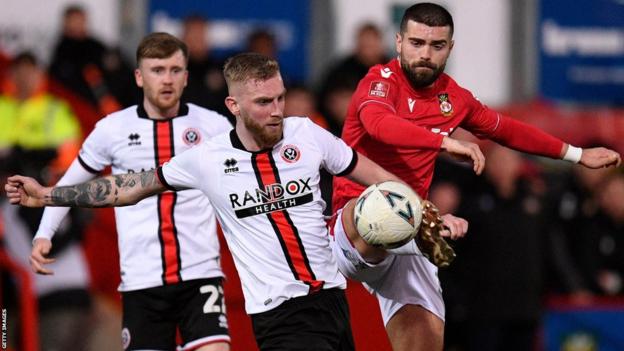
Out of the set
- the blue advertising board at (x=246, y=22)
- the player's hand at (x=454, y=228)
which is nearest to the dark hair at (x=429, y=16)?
the player's hand at (x=454, y=228)

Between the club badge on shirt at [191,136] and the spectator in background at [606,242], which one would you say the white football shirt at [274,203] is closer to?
the club badge on shirt at [191,136]

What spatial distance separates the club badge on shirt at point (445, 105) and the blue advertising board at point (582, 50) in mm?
8774

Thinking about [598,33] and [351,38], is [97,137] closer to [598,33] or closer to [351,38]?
[351,38]

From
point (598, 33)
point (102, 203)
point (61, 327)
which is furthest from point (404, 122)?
point (598, 33)

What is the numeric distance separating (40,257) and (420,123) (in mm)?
2402

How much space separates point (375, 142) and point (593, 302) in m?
5.08

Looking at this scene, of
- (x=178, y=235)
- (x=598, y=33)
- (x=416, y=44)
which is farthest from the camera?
(x=598, y=33)

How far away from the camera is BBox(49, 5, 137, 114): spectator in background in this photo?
12.6m

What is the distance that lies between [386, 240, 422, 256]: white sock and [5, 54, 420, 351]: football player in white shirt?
0.38 metres

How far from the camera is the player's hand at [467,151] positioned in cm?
646

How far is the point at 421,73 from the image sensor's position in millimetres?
7414

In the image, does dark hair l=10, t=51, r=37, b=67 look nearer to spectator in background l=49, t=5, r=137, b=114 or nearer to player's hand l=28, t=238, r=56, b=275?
spectator in background l=49, t=5, r=137, b=114

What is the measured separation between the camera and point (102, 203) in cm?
710

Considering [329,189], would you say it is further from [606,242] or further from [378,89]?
[606,242]
